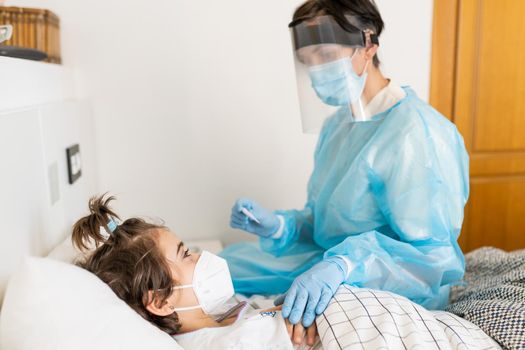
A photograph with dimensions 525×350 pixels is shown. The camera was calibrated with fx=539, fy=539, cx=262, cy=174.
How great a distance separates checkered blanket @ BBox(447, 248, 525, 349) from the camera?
1120 mm

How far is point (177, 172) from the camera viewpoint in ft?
7.07

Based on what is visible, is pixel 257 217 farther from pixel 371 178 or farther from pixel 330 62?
pixel 330 62

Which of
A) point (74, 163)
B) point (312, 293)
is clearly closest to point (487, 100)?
point (312, 293)

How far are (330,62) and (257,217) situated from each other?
506 millimetres

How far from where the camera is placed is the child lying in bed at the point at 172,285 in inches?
42.7

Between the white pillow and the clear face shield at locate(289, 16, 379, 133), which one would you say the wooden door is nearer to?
the clear face shield at locate(289, 16, 379, 133)

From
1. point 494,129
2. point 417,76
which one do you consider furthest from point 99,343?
point 494,129

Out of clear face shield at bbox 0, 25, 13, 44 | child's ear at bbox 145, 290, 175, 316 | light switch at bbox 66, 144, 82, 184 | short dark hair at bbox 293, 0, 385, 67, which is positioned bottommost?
child's ear at bbox 145, 290, 175, 316

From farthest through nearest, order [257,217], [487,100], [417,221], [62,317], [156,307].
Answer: [487,100]
[257,217]
[417,221]
[156,307]
[62,317]

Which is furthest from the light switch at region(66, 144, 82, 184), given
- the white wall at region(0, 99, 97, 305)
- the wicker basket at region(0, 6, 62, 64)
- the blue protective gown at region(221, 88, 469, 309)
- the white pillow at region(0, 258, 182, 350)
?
the white pillow at region(0, 258, 182, 350)

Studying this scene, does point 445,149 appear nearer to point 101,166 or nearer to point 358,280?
point 358,280

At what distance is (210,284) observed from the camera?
3.97 feet

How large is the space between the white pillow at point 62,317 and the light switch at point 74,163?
708 millimetres

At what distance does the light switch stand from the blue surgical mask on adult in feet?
2.48
